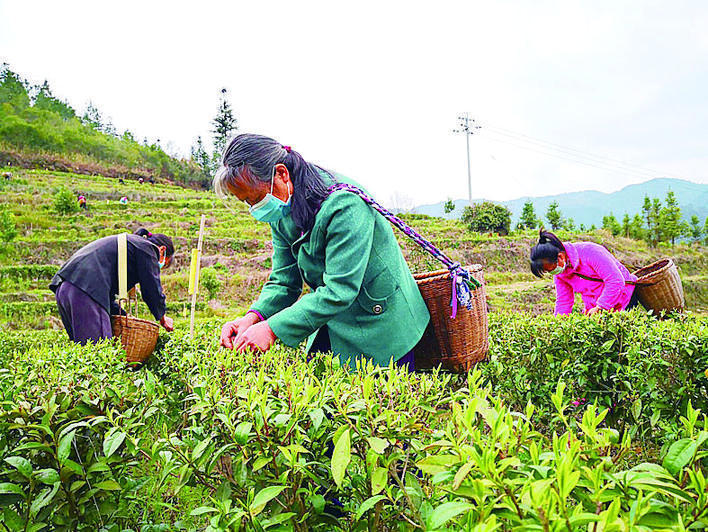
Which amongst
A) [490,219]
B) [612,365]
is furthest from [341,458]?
[490,219]

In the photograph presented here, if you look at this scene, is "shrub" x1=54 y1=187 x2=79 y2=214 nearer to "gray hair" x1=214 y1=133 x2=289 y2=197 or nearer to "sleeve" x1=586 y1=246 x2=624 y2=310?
"sleeve" x1=586 y1=246 x2=624 y2=310

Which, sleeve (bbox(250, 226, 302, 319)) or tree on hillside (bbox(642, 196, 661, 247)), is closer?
sleeve (bbox(250, 226, 302, 319))

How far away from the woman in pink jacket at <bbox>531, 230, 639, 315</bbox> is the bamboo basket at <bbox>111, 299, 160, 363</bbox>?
110 inches

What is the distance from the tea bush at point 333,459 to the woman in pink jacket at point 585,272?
2474 mm

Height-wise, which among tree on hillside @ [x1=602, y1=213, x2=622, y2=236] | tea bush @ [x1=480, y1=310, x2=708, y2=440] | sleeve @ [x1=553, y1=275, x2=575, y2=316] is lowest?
tea bush @ [x1=480, y1=310, x2=708, y2=440]

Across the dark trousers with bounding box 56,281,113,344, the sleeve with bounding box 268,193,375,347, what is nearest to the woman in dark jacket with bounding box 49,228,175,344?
the dark trousers with bounding box 56,281,113,344

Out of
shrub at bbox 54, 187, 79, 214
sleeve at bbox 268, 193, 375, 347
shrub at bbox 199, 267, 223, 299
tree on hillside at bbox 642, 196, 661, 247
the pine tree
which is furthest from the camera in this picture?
the pine tree

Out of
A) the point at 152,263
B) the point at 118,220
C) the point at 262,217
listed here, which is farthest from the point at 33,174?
the point at 262,217

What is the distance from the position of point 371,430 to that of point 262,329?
74 cm

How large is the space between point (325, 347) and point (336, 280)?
512mm

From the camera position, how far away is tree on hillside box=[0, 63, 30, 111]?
4169cm

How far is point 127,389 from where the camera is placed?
159cm

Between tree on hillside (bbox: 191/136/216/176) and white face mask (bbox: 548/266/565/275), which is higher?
tree on hillside (bbox: 191/136/216/176)

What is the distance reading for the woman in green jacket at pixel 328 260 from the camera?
5.41 feet
